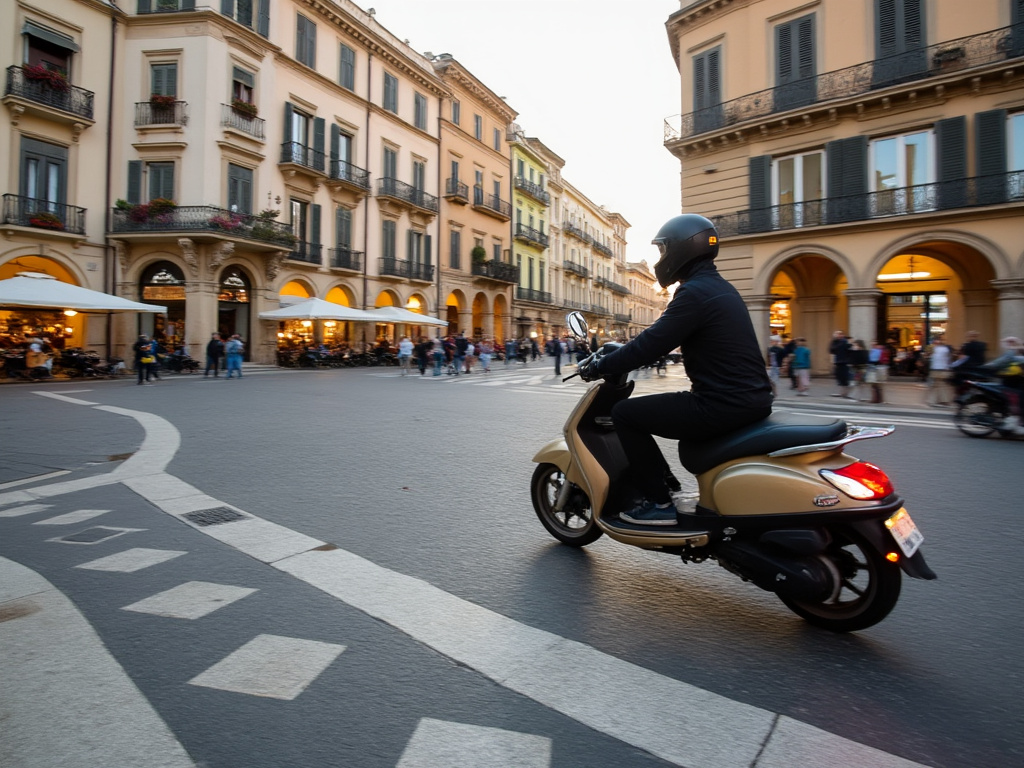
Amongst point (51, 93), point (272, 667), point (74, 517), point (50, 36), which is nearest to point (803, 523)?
point (272, 667)

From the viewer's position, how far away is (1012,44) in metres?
17.3

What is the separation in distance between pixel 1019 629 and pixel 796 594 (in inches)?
44.2

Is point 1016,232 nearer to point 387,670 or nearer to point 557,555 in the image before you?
point 557,555

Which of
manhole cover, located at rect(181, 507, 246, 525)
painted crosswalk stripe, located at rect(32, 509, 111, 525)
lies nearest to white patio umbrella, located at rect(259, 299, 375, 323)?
painted crosswalk stripe, located at rect(32, 509, 111, 525)

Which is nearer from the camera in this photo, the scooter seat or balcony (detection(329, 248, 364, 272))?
the scooter seat

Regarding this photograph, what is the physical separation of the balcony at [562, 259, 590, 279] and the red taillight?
58925mm

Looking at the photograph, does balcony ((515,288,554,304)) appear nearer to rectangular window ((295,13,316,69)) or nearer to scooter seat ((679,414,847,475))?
rectangular window ((295,13,316,69))

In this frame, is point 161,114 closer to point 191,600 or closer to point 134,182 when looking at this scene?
point 134,182

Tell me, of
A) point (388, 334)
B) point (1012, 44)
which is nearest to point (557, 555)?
point (1012, 44)

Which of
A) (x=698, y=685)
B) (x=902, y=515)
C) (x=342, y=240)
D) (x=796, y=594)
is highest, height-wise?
(x=342, y=240)

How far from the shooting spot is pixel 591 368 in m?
3.61

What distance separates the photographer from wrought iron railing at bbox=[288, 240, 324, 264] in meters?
28.6

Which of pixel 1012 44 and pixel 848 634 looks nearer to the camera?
pixel 848 634

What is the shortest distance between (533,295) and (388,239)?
19987 mm
